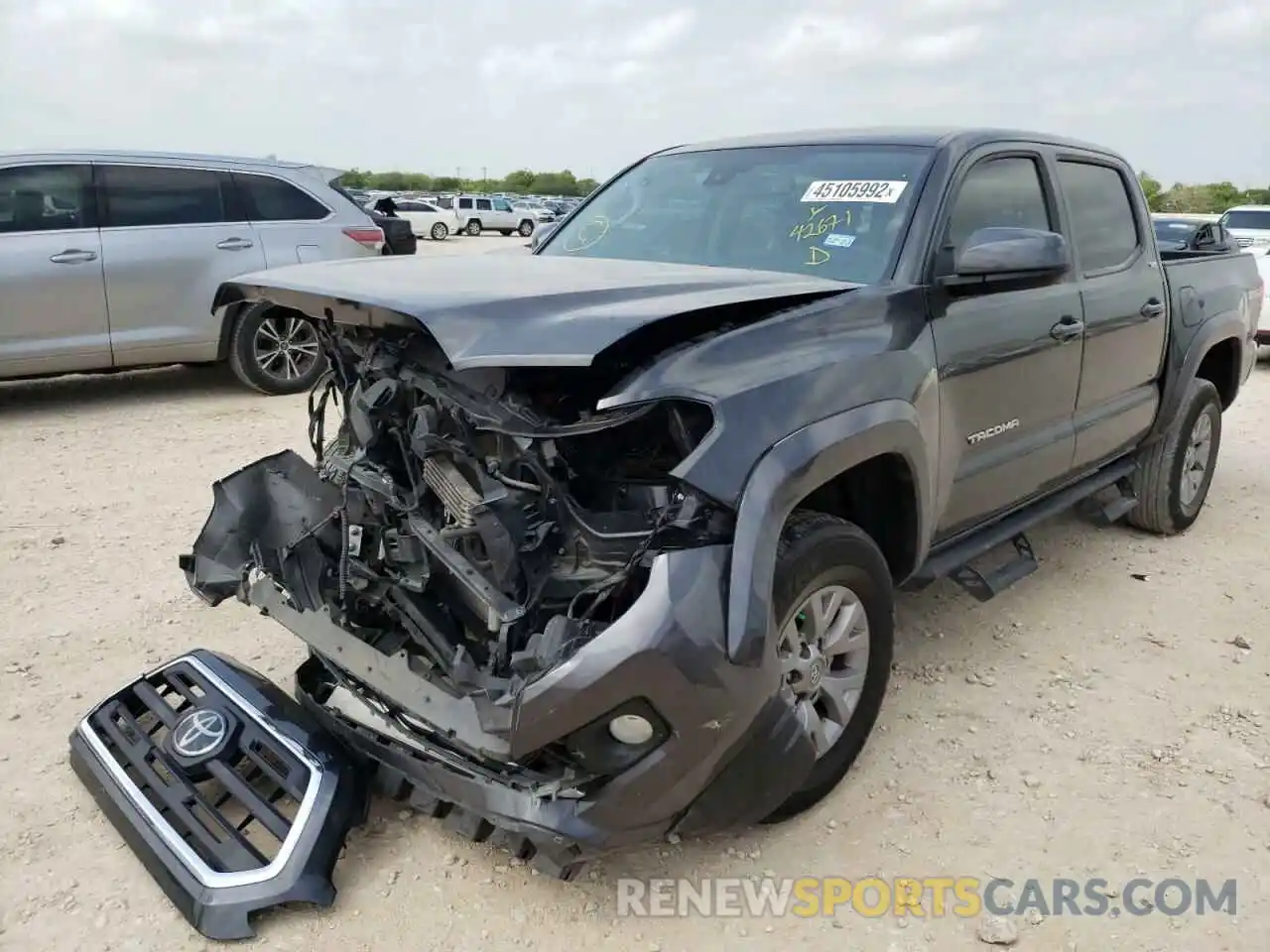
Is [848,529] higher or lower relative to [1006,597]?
higher

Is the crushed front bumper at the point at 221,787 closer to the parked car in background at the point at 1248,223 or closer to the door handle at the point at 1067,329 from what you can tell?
the door handle at the point at 1067,329

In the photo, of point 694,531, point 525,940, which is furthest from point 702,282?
point 525,940

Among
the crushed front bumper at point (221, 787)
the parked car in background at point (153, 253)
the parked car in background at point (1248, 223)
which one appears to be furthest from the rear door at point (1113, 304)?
the parked car in background at point (1248, 223)

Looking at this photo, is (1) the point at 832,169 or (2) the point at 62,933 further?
(1) the point at 832,169

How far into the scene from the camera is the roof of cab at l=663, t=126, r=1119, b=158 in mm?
3479

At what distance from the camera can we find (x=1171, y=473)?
16.1ft

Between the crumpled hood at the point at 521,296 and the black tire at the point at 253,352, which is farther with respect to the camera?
the black tire at the point at 253,352

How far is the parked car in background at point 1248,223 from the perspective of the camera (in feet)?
43.7

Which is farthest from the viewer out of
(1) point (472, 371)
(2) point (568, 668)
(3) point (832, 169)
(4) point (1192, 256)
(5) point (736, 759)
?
(4) point (1192, 256)

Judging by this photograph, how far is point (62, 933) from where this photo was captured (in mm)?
2381

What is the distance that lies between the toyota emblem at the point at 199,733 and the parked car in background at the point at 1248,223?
46.0 ft

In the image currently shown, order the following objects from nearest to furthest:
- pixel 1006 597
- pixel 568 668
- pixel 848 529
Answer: pixel 568 668 < pixel 848 529 < pixel 1006 597

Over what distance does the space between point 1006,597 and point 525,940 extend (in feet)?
9.09

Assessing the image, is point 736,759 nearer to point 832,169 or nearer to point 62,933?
point 62,933
